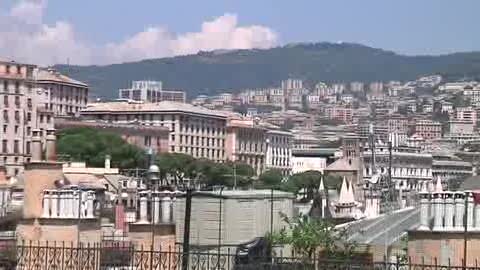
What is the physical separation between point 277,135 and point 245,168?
2377 inches

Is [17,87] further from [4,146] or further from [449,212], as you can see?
[449,212]

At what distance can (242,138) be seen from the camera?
465 ft

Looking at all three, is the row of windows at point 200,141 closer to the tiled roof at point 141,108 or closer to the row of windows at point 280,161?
the tiled roof at point 141,108

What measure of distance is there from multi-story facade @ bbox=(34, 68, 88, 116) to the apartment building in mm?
43529

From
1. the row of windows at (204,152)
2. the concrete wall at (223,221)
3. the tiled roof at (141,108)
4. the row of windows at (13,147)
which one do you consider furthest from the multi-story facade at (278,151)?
the concrete wall at (223,221)

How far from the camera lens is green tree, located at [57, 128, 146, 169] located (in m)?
76.2

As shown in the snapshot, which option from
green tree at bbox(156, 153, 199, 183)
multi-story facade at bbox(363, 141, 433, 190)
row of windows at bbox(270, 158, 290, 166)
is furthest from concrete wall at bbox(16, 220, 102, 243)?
row of windows at bbox(270, 158, 290, 166)

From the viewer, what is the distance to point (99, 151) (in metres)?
79.8

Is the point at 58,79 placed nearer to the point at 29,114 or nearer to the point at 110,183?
the point at 29,114

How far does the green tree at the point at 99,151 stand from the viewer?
250ft

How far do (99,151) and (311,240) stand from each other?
6325 centimetres

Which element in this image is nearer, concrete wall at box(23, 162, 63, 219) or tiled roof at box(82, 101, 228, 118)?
concrete wall at box(23, 162, 63, 219)

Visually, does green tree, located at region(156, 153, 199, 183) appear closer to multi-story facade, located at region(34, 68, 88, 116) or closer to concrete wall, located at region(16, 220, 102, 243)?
multi-story facade, located at region(34, 68, 88, 116)

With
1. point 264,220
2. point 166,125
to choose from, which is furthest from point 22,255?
point 166,125
